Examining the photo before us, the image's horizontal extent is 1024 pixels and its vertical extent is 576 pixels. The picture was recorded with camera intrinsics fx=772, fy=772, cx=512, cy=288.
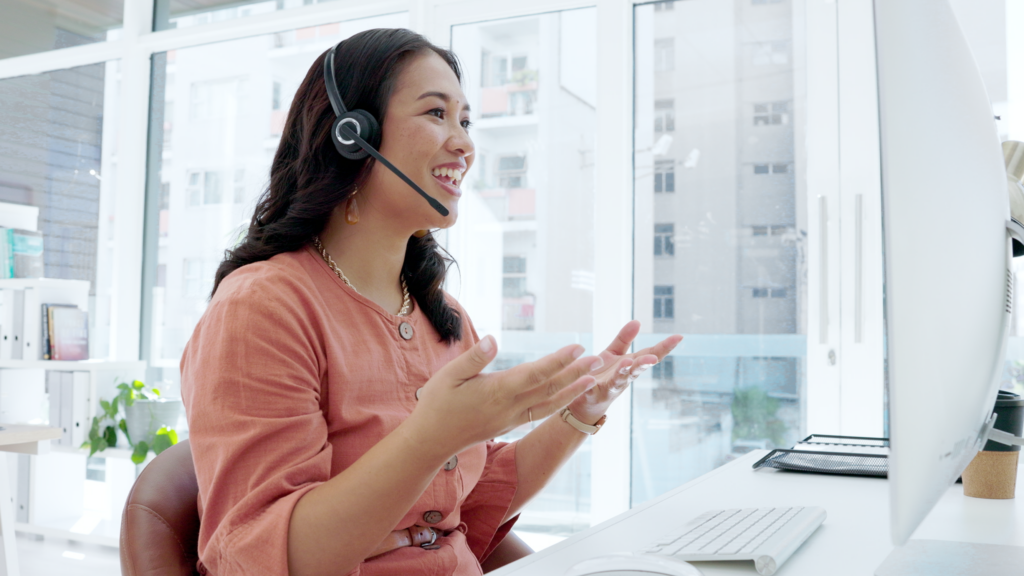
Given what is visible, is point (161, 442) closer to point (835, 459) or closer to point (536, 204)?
point (536, 204)

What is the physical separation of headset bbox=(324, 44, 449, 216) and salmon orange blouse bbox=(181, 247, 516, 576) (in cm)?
16

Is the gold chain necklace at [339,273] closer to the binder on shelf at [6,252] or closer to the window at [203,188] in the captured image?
the window at [203,188]

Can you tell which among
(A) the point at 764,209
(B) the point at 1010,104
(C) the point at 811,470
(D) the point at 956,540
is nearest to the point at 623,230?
(A) the point at 764,209

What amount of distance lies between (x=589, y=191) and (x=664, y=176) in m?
0.27

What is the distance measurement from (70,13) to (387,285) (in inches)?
134

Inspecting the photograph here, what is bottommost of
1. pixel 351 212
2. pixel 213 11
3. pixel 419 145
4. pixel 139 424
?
pixel 139 424

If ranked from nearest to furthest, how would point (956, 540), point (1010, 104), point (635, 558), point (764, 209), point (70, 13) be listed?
point (635, 558) → point (956, 540) → point (1010, 104) → point (764, 209) → point (70, 13)

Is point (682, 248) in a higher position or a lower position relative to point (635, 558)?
higher

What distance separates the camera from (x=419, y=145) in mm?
1147

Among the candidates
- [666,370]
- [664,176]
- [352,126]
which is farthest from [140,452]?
[352,126]

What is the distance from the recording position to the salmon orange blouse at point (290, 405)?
0.83 metres

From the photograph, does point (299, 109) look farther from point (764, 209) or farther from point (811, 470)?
point (764, 209)

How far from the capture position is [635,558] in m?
0.63

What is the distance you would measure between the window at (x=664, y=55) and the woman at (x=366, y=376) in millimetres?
1717
